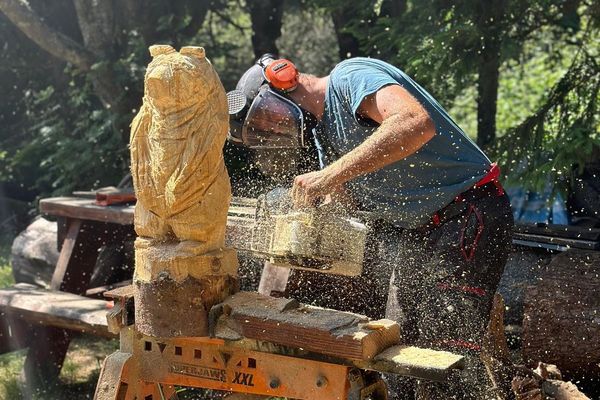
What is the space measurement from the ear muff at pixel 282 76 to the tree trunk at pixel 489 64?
275cm

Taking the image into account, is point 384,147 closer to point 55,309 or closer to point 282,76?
point 282,76

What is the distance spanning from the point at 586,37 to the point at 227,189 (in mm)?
4288

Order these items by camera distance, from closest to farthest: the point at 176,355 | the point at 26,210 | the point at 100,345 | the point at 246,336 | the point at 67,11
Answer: the point at 246,336 → the point at 176,355 → the point at 100,345 → the point at 67,11 → the point at 26,210

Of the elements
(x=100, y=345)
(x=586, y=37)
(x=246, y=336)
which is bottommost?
(x=100, y=345)

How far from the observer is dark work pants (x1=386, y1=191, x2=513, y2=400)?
3.79m

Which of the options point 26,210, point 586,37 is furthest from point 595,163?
point 26,210

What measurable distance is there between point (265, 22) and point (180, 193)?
6.98 metres

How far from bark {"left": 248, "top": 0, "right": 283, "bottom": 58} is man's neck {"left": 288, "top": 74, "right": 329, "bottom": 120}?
5988 mm

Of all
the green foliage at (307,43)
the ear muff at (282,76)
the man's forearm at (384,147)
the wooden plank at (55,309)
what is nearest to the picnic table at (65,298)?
the wooden plank at (55,309)

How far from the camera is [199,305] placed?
3373 mm

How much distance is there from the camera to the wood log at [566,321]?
181 inches

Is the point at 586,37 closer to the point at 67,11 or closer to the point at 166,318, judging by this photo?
the point at 166,318

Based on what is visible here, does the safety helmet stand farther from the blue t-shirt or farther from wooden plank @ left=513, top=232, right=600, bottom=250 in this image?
wooden plank @ left=513, top=232, right=600, bottom=250

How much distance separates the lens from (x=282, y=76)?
3.99 m
